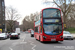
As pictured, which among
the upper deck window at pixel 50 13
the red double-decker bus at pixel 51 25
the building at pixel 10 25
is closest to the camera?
the red double-decker bus at pixel 51 25

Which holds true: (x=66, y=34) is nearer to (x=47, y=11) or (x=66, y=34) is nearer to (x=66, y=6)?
(x=47, y=11)

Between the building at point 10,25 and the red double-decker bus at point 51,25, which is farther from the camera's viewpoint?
the building at point 10,25

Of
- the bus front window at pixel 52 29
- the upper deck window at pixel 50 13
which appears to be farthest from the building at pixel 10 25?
the bus front window at pixel 52 29

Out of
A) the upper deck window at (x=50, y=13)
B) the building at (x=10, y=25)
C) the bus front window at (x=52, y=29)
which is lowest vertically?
the building at (x=10, y=25)

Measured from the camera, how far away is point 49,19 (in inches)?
591

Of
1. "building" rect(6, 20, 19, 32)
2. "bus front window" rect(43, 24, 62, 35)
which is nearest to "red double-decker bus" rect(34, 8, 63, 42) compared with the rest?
"bus front window" rect(43, 24, 62, 35)

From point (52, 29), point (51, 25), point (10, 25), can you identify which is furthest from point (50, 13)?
point (10, 25)

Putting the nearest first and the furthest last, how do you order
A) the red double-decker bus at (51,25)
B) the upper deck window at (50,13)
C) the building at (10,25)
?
the red double-decker bus at (51,25) < the upper deck window at (50,13) < the building at (10,25)

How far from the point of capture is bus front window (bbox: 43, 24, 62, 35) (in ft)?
48.7

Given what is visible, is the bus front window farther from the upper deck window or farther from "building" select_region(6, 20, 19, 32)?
"building" select_region(6, 20, 19, 32)

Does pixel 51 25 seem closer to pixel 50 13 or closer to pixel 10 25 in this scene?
pixel 50 13

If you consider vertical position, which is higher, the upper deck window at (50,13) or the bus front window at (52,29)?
the upper deck window at (50,13)

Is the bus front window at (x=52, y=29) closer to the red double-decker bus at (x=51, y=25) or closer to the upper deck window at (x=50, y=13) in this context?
the red double-decker bus at (x=51, y=25)

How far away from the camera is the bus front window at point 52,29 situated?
48.7 feet
